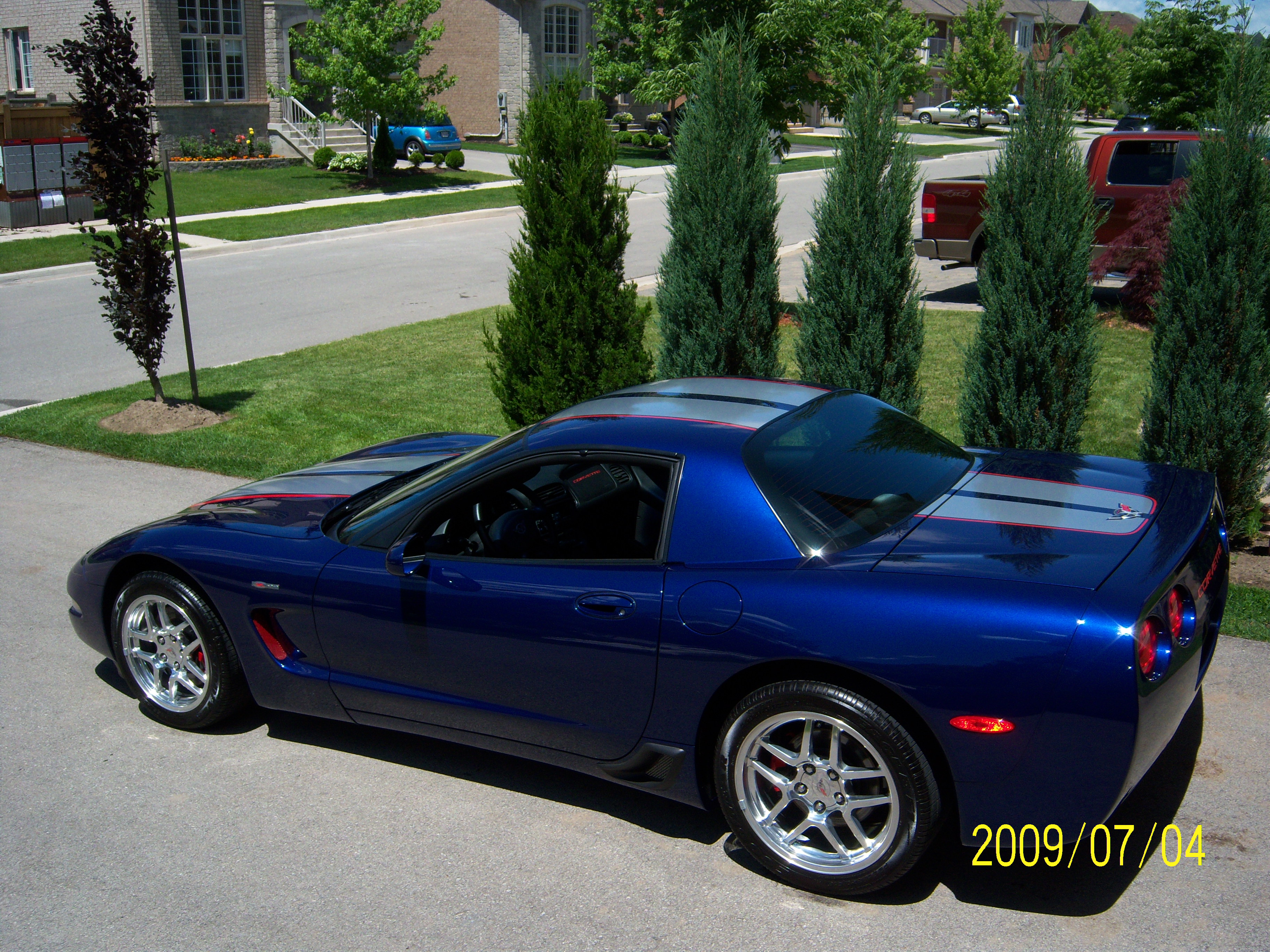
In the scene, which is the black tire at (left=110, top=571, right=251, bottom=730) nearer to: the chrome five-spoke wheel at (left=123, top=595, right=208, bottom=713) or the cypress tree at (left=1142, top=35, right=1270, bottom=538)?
the chrome five-spoke wheel at (left=123, top=595, right=208, bottom=713)

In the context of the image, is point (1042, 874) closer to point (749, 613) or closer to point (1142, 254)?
point (749, 613)

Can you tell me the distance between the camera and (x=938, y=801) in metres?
3.45

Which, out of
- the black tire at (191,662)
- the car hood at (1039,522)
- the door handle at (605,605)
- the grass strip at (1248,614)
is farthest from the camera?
the grass strip at (1248,614)

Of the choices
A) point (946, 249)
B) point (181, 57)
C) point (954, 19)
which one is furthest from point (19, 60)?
point (954, 19)

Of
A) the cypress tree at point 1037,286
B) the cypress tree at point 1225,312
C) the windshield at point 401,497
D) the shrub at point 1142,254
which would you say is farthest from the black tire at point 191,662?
the shrub at point 1142,254

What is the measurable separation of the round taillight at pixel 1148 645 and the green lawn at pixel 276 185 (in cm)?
2414

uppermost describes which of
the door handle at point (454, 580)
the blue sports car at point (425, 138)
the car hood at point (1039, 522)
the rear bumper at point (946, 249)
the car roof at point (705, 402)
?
the blue sports car at point (425, 138)

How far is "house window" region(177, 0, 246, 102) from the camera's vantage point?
3145cm

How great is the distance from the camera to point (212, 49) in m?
32.1

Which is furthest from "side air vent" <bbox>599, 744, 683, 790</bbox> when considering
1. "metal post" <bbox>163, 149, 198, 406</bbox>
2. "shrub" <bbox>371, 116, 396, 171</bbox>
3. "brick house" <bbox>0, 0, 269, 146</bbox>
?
"brick house" <bbox>0, 0, 269, 146</bbox>

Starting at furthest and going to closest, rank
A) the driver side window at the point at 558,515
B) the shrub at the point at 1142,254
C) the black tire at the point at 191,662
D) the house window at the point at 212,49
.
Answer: the house window at the point at 212,49 → the shrub at the point at 1142,254 → the black tire at the point at 191,662 → the driver side window at the point at 558,515

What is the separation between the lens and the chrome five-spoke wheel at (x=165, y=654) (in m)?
4.82

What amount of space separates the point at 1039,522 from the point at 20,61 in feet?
124

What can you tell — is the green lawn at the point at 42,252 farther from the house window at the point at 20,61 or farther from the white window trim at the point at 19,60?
the house window at the point at 20,61
